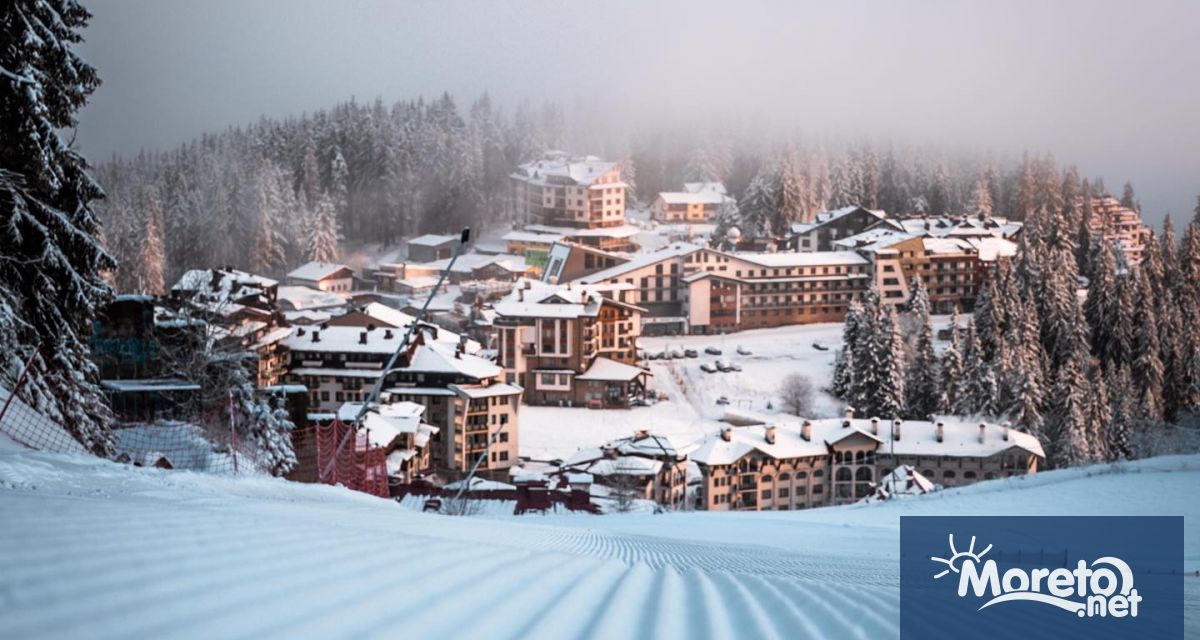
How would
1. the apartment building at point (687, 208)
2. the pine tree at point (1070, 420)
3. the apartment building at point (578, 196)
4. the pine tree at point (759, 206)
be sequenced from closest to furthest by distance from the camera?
the pine tree at point (1070, 420)
the apartment building at point (578, 196)
the pine tree at point (759, 206)
the apartment building at point (687, 208)

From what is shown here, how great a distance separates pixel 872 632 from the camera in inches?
97.7

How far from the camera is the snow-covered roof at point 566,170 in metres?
43.4

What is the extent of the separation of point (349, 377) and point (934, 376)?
554 inches

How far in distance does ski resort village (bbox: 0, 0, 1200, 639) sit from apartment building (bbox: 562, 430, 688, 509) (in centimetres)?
10

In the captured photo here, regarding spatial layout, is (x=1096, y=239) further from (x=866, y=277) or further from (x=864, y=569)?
(x=864, y=569)

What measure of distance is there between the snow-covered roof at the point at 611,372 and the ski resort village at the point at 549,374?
0.11 meters

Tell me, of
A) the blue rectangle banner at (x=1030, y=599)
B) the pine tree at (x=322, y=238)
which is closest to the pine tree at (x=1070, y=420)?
the blue rectangle banner at (x=1030, y=599)

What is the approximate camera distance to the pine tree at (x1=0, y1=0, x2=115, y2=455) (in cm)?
673

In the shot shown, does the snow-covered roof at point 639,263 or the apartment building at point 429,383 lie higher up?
the snow-covered roof at point 639,263

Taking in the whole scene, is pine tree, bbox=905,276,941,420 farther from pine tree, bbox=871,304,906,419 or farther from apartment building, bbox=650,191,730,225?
apartment building, bbox=650,191,730,225

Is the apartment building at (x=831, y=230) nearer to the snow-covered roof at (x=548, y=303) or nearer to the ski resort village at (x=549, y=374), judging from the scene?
the ski resort village at (x=549, y=374)

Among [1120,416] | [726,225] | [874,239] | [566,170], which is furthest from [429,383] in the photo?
[726,225]

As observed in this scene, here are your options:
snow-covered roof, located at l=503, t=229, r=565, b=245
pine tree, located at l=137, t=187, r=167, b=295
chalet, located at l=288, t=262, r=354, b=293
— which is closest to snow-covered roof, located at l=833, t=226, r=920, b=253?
snow-covered roof, located at l=503, t=229, r=565, b=245

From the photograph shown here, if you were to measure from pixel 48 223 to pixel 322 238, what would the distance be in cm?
3645
